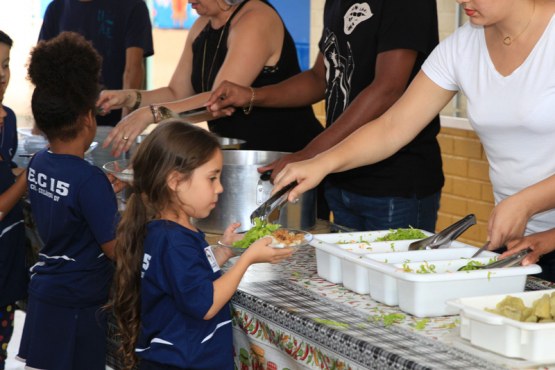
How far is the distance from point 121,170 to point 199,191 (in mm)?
736

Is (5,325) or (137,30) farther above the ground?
(137,30)

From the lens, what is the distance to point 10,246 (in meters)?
2.63

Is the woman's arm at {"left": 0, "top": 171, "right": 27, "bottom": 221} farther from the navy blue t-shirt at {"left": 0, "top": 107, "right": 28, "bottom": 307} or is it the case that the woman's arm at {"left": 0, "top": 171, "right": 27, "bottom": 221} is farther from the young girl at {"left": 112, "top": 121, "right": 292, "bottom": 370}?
the young girl at {"left": 112, "top": 121, "right": 292, "bottom": 370}

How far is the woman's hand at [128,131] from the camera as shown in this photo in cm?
267

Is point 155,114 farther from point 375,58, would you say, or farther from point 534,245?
point 534,245

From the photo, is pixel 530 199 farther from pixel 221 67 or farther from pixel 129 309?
pixel 221 67

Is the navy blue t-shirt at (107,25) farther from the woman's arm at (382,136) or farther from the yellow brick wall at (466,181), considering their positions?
the woman's arm at (382,136)

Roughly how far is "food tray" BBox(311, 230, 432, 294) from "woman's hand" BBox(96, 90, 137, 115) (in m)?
1.29

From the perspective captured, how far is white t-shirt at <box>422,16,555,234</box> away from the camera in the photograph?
1.87 metres

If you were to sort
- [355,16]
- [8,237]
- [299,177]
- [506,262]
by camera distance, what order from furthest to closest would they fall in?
[8,237], [355,16], [299,177], [506,262]

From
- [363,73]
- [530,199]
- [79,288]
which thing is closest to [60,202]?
[79,288]

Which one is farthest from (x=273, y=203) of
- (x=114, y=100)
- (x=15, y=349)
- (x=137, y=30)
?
(x=137, y=30)

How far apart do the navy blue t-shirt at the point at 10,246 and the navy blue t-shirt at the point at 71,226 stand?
373 millimetres

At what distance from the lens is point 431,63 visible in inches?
83.4
